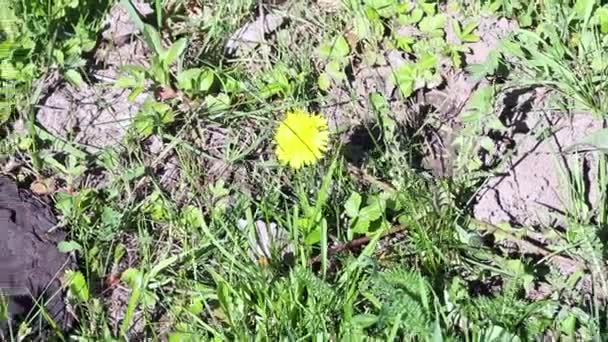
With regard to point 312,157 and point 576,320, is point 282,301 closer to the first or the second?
point 312,157

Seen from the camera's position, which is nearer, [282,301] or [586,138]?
[282,301]

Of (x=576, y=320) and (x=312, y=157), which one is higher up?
(x=312, y=157)

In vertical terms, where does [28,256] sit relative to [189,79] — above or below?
below

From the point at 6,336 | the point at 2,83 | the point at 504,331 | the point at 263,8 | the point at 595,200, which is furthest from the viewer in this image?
the point at 263,8

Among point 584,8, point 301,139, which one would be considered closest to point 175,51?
point 301,139

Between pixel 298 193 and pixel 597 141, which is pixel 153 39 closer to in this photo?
pixel 298 193

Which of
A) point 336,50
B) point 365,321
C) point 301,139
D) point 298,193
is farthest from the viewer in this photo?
point 336,50

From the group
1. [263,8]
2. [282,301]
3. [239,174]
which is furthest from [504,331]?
[263,8]
